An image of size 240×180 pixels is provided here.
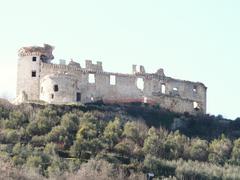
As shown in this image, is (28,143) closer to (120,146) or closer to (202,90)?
(120,146)

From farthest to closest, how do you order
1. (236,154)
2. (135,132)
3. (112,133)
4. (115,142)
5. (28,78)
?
(28,78) < (236,154) < (135,132) < (112,133) < (115,142)

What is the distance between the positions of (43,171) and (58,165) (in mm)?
1331

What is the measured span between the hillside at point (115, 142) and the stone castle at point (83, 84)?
838mm

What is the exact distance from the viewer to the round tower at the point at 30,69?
9319 cm

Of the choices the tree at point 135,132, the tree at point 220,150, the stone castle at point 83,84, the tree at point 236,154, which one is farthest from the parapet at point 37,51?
the tree at point 236,154

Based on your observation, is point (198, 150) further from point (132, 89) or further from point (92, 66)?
point (92, 66)

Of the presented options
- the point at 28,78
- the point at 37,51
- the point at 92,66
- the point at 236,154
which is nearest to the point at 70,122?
the point at 28,78

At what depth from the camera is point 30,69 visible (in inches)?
3693

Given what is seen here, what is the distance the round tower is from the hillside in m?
1.88

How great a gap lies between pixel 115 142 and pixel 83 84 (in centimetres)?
730

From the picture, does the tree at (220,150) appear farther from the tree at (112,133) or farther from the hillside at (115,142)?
the tree at (112,133)

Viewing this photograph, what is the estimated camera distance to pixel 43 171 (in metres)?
78.2

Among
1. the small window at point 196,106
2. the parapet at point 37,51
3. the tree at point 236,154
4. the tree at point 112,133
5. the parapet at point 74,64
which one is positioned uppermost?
the parapet at point 37,51

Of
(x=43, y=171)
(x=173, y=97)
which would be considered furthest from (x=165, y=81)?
(x=43, y=171)
